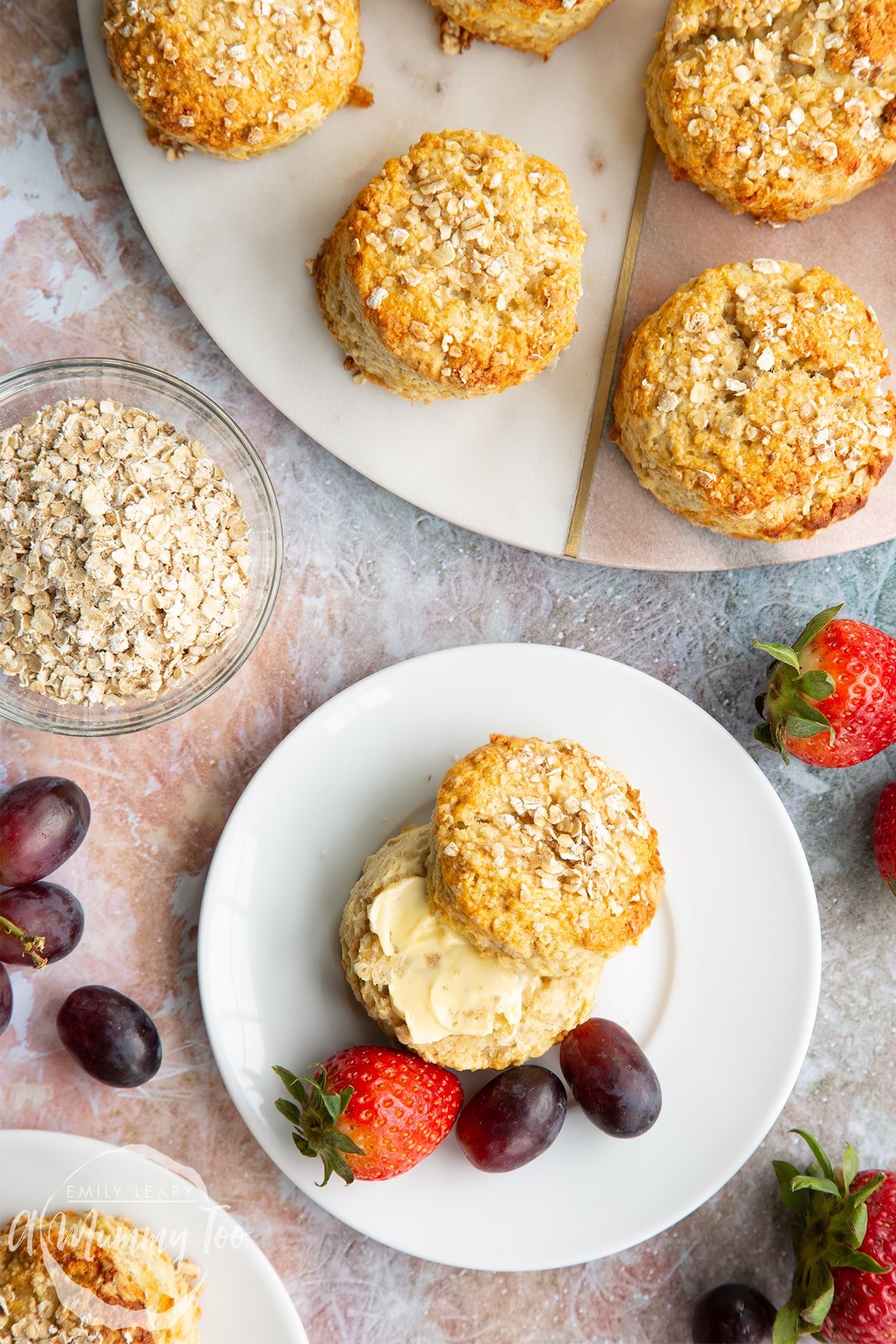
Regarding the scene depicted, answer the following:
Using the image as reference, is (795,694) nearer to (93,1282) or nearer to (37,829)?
(37,829)

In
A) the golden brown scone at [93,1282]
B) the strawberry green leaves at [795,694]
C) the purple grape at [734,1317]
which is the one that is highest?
the strawberry green leaves at [795,694]

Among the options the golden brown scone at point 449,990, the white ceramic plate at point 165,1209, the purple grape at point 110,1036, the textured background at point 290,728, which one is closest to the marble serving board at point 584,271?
the textured background at point 290,728

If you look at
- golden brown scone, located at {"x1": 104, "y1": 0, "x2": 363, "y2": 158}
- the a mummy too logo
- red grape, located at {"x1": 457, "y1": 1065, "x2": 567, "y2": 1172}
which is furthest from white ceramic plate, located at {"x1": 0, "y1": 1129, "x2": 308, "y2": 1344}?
golden brown scone, located at {"x1": 104, "y1": 0, "x2": 363, "y2": 158}

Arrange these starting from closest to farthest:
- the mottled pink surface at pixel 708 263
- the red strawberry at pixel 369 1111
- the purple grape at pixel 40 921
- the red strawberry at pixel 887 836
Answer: the red strawberry at pixel 369 1111
the purple grape at pixel 40 921
the mottled pink surface at pixel 708 263
the red strawberry at pixel 887 836

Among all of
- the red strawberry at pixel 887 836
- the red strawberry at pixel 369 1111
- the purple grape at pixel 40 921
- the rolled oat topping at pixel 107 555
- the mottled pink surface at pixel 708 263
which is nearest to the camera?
the rolled oat topping at pixel 107 555

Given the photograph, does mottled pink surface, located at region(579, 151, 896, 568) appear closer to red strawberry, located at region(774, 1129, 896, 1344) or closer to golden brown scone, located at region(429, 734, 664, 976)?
golden brown scone, located at region(429, 734, 664, 976)

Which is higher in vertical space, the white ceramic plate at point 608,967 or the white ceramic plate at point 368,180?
the white ceramic plate at point 368,180

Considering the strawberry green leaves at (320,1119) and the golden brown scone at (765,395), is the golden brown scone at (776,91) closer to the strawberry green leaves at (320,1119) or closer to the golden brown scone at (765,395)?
the golden brown scone at (765,395)
